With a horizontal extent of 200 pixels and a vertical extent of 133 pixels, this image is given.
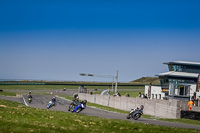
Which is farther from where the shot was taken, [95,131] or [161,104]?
[161,104]

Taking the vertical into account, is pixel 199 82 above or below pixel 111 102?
above

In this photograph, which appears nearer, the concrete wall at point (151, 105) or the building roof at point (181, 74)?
the concrete wall at point (151, 105)

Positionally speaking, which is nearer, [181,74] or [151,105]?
[151,105]

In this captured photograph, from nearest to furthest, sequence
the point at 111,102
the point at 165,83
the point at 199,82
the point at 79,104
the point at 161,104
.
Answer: the point at 79,104 < the point at 161,104 < the point at 111,102 < the point at 199,82 < the point at 165,83

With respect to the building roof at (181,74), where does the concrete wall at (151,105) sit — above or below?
below

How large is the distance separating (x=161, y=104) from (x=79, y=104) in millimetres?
8873

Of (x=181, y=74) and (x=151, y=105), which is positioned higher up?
(x=181, y=74)

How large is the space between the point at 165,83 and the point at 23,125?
64.8m

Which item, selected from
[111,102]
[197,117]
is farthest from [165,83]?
[197,117]

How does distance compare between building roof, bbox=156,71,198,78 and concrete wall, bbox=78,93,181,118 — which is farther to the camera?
building roof, bbox=156,71,198,78

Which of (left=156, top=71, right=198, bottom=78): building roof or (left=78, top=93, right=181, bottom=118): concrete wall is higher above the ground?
(left=156, top=71, right=198, bottom=78): building roof

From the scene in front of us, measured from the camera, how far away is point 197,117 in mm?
30719

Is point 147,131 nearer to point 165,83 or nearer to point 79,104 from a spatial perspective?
point 79,104

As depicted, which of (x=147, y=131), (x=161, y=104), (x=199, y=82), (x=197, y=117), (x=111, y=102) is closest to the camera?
(x=147, y=131)
